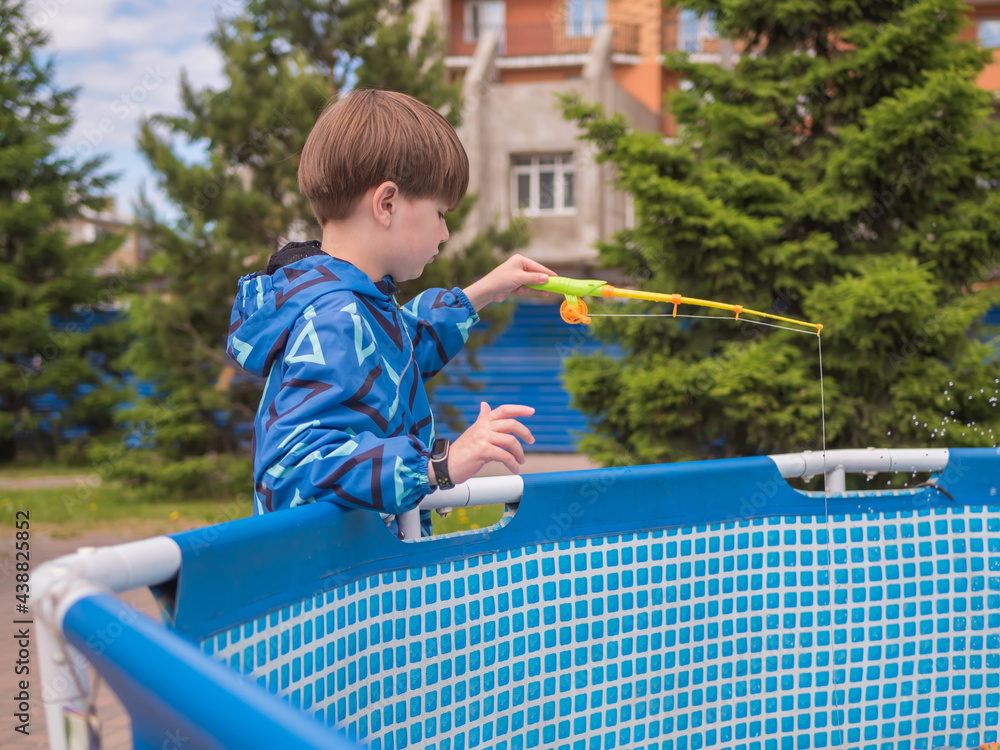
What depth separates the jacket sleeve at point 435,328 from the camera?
83.7 inches

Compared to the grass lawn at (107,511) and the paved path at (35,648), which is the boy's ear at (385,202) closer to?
the paved path at (35,648)

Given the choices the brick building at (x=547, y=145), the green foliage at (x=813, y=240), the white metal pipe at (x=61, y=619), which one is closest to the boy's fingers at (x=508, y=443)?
the white metal pipe at (x=61, y=619)

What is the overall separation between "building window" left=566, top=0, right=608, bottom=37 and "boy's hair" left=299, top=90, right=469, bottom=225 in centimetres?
2760

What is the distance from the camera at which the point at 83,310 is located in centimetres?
1603

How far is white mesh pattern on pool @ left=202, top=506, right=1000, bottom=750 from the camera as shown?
156cm

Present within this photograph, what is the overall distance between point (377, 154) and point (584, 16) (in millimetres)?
28954

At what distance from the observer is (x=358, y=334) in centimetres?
158

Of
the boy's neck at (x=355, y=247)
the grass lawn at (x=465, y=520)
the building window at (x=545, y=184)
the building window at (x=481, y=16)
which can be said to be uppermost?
the building window at (x=481, y=16)

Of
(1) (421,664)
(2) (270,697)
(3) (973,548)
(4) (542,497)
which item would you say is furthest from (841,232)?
(2) (270,697)

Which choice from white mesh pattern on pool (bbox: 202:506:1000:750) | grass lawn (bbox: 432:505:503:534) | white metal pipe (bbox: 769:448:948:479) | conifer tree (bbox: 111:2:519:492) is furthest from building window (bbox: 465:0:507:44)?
white mesh pattern on pool (bbox: 202:506:1000:750)

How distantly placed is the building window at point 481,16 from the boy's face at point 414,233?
2765 centimetres

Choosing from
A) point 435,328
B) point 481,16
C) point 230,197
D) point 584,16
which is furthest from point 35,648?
point 584,16

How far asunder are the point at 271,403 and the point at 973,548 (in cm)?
187

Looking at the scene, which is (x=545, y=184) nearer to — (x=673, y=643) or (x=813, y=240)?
(x=813, y=240)
